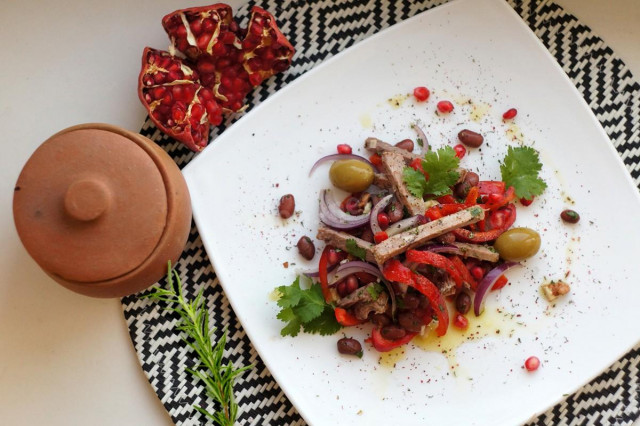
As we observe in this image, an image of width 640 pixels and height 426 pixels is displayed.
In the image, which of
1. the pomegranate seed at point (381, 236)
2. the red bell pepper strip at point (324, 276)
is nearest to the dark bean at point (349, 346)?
the red bell pepper strip at point (324, 276)

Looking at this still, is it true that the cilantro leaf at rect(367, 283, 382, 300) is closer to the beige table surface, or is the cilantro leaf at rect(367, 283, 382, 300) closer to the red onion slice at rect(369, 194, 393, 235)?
the red onion slice at rect(369, 194, 393, 235)

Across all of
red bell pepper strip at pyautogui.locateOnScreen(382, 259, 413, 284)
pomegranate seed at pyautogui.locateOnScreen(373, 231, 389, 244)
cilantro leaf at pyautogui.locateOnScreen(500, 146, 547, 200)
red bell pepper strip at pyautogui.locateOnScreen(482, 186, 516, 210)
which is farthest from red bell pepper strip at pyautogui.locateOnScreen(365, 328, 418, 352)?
cilantro leaf at pyautogui.locateOnScreen(500, 146, 547, 200)

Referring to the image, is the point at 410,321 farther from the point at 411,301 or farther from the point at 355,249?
the point at 355,249

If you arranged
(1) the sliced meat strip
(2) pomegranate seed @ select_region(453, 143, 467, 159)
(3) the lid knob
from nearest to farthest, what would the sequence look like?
(3) the lid knob → (1) the sliced meat strip → (2) pomegranate seed @ select_region(453, 143, 467, 159)

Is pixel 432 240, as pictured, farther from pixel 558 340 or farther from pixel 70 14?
pixel 70 14

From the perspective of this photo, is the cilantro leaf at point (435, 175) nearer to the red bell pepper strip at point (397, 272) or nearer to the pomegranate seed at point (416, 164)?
the pomegranate seed at point (416, 164)

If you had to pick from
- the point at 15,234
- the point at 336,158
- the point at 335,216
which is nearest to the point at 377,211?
the point at 335,216
